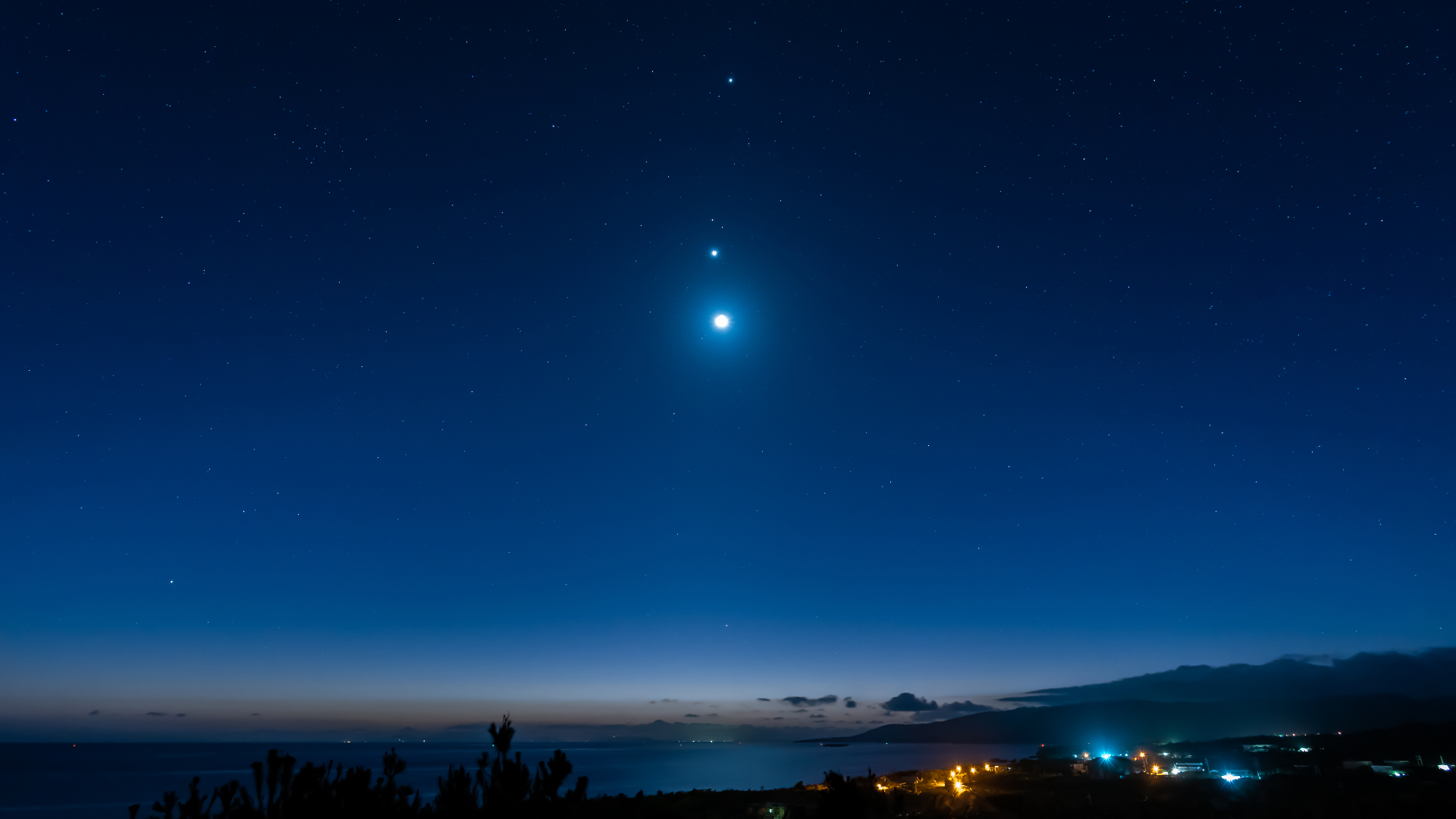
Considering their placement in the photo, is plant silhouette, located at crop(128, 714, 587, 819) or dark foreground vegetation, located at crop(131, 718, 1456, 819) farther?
dark foreground vegetation, located at crop(131, 718, 1456, 819)

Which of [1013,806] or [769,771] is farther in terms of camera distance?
[769,771]

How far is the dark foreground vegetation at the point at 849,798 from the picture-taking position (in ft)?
89.8

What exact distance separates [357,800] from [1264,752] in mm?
106877

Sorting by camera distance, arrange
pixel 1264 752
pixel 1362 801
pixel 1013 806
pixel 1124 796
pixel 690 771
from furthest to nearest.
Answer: pixel 690 771
pixel 1264 752
pixel 1124 796
pixel 1013 806
pixel 1362 801

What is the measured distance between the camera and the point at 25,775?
7067 inches

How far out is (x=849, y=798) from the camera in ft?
89.0

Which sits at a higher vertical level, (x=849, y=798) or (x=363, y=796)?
(x=363, y=796)

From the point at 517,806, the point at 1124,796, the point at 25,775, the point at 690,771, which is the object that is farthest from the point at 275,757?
the point at 25,775

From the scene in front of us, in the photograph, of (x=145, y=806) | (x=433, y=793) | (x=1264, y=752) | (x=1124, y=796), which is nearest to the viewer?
(x=1124, y=796)

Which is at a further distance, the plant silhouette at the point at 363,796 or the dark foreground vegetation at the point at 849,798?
the dark foreground vegetation at the point at 849,798

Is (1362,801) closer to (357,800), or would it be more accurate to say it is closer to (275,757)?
(357,800)

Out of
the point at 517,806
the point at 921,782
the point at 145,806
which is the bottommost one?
the point at 145,806

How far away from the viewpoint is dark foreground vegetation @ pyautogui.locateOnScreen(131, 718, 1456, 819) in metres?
27.4

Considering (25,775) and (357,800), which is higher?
(357,800)
